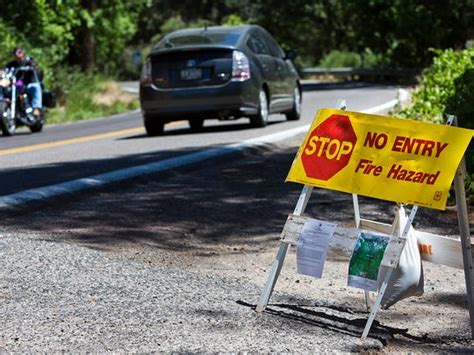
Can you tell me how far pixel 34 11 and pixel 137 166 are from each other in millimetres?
22983

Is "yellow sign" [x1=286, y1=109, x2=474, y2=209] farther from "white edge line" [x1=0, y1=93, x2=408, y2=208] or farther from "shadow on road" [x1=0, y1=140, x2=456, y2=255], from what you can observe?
"white edge line" [x1=0, y1=93, x2=408, y2=208]

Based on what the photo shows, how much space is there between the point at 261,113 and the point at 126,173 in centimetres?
797

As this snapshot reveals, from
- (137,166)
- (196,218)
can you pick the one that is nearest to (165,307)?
(196,218)

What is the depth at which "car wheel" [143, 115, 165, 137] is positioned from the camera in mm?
19547

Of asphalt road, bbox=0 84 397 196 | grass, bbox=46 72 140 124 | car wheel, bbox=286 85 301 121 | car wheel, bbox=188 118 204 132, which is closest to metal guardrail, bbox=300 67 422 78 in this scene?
grass, bbox=46 72 140 124

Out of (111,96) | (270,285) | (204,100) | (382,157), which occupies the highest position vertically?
(382,157)

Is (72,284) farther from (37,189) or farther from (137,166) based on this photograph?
(137,166)

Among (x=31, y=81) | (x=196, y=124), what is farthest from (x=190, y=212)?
(x=31, y=81)

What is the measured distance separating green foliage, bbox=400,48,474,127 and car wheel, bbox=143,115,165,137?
417 cm

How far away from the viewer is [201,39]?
19375 mm

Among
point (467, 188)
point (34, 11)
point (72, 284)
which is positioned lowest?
point (34, 11)

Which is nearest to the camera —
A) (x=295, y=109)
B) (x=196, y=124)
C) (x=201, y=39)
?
(x=201, y=39)

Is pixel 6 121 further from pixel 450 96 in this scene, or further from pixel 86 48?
pixel 86 48

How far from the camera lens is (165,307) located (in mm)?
6082
